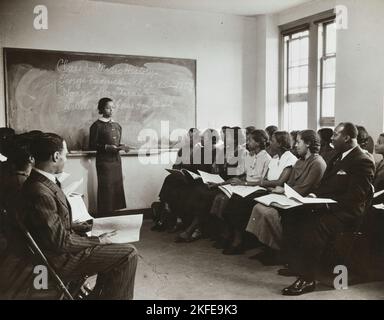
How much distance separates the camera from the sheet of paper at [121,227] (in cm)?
238

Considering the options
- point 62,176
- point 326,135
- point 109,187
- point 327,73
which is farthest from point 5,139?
point 327,73

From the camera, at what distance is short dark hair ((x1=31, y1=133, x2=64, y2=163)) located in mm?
2203

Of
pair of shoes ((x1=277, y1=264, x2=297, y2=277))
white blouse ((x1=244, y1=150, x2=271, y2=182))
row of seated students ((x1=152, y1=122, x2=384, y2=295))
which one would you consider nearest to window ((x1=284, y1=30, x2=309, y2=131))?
row of seated students ((x1=152, y1=122, x2=384, y2=295))

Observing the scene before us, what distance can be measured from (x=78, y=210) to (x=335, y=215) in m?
1.81

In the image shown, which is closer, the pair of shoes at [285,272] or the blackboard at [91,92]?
the pair of shoes at [285,272]

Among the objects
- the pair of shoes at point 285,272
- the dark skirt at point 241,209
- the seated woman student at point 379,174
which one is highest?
the seated woman student at point 379,174

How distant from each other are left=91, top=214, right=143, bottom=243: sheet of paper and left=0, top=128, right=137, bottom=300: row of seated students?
7 cm

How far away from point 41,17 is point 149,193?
2.63 m

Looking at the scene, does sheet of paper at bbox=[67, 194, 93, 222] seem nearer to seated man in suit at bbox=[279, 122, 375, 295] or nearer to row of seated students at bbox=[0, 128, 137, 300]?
row of seated students at bbox=[0, 128, 137, 300]

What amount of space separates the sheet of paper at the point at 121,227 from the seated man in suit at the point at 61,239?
71mm

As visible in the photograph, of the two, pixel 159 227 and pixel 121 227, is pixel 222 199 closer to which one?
pixel 159 227

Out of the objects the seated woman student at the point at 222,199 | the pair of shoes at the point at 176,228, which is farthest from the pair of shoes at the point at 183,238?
the pair of shoes at the point at 176,228

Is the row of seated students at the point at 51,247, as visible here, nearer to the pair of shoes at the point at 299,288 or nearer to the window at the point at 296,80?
the pair of shoes at the point at 299,288

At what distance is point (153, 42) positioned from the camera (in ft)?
19.2
